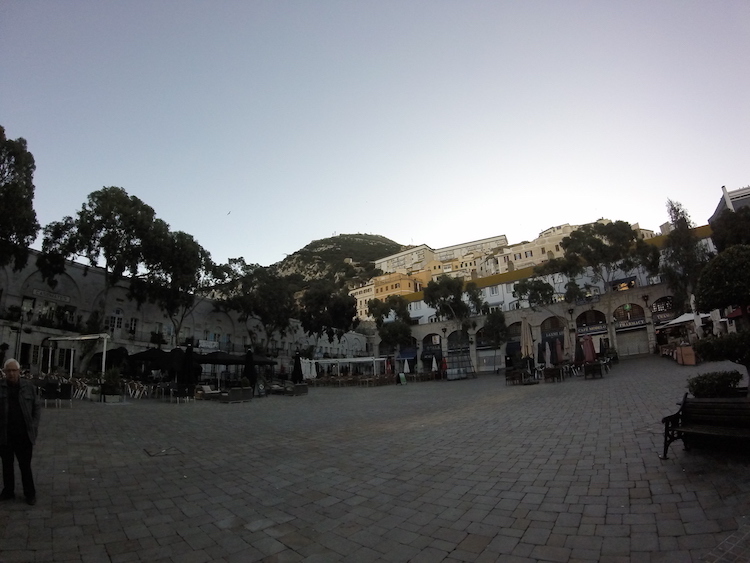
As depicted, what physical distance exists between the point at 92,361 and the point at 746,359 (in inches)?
1433

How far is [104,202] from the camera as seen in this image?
26.7 metres

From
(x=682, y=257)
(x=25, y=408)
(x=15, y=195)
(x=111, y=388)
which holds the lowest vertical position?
(x=111, y=388)

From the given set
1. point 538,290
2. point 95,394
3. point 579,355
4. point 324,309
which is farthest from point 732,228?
point 95,394

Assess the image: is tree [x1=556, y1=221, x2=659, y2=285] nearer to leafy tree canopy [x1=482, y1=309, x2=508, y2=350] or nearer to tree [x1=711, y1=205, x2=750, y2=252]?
tree [x1=711, y1=205, x2=750, y2=252]

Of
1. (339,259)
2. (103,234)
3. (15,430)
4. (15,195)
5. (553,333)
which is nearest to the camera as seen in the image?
(15,430)

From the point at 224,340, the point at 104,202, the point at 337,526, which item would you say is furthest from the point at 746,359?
the point at 224,340

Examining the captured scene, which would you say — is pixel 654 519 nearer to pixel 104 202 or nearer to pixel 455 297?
pixel 104 202

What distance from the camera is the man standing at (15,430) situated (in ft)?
14.7

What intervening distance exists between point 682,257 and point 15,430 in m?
42.0

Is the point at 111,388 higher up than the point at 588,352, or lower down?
lower down

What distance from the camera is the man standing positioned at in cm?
449

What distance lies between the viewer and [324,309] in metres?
46.4

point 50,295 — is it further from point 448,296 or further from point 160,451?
point 448,296

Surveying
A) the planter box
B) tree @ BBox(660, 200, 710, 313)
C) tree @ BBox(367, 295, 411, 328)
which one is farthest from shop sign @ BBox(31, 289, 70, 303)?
tree @ BBox(660, 200, 710, 313)
